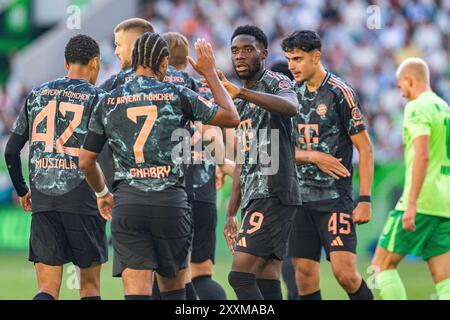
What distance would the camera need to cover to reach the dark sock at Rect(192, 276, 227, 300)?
1009cm

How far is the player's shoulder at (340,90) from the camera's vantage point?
9305 millimetres

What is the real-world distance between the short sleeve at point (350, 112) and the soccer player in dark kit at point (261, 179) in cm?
79

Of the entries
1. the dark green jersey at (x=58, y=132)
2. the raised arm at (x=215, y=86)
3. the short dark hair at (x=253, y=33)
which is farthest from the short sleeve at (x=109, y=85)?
the raised arm at (x=215, y=86)

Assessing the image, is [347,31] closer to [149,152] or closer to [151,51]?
[151,51]

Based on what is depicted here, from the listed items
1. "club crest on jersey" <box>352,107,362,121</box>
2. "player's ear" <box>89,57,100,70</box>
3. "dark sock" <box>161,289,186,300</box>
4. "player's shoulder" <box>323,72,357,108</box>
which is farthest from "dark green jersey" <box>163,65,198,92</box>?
"dark sock" <box>161,289,186,300</box>

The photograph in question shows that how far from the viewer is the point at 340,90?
935 cm

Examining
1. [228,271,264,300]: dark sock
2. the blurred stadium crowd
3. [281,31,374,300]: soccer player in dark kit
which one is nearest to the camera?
[228,271,264,300]: dark sock

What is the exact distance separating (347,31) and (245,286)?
15739 mm

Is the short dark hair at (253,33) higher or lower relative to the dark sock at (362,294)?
higher

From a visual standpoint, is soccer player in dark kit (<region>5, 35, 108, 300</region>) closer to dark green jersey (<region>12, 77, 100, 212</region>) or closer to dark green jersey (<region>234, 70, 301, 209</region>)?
dark green jersey (<region>12, 77, 100, 212</region>)

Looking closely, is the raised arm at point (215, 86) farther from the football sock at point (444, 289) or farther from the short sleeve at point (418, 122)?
the football sock at point (444, 289)

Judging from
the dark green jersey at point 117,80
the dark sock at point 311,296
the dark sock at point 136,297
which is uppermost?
the dark green jersey at point 117,80

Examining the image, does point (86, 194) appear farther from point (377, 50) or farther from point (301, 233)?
point (377, 50)

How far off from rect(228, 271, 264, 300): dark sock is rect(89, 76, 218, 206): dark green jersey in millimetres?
1100
